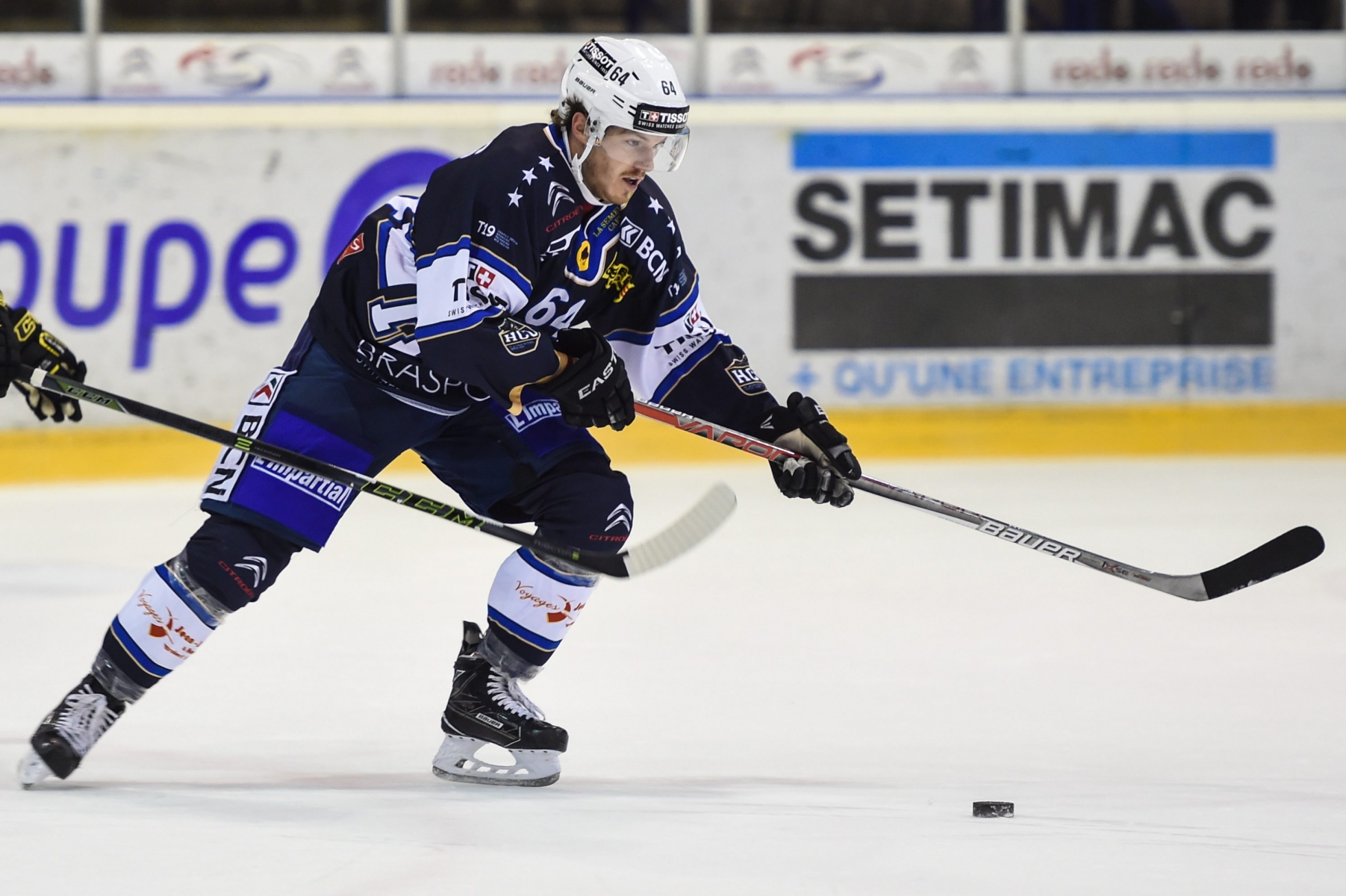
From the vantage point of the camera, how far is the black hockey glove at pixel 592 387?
101 inches

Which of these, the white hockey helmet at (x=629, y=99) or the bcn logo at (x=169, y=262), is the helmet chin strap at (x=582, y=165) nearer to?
the white hockey helmet at (x=629, y=99)

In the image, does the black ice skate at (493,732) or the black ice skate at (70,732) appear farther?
the black ice skate at (493,732)

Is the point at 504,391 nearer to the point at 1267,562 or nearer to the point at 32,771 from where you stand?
the point at 32,771

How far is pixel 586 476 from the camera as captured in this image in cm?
275

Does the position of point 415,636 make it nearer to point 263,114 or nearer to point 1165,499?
point 1165,499

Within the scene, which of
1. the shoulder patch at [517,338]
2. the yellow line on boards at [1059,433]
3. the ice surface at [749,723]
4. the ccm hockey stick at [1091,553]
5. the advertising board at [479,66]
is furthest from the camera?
the advertising board at [479,66]

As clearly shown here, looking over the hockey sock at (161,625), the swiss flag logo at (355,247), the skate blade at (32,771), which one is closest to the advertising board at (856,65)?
the swiss flag logo at (355,247)

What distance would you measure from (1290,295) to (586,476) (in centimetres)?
467

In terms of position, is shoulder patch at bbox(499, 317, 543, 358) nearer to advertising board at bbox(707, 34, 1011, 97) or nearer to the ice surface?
the ice surface

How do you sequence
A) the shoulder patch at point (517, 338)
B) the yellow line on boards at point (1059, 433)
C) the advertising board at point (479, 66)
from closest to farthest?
the shoulder patch at point (517, 338)
the yellow line on boards at point (1059, 433)
the advertising board at point (479, 66)

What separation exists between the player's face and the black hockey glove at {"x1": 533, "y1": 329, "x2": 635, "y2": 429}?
218 mm

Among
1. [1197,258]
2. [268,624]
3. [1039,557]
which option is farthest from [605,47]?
[1197,258]

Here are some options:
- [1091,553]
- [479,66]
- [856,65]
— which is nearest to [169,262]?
[479,66]

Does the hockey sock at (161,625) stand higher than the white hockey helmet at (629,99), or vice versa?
the white hockey helmet at (629,99)
